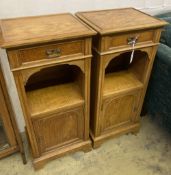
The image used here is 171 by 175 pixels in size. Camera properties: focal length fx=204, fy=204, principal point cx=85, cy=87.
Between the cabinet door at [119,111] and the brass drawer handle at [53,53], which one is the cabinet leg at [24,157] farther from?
the brass drawer handle at [53,53]

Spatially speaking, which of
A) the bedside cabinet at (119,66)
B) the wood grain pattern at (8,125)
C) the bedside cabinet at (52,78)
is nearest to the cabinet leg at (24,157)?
the wood grain pattern at (8,125)

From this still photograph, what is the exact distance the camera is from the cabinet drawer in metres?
0.97

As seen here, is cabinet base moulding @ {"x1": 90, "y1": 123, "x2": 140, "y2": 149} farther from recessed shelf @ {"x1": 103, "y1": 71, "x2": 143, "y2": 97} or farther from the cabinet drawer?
the cabinet drawer

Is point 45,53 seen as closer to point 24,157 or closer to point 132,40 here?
point 132,40

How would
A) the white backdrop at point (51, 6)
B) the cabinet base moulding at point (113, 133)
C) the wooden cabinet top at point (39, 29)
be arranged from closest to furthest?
1. the wooden cabinet top at point (39, 29)
2. the white backdrop at point (51, 6)
3. the cabinet base moulding at point (113, 133)

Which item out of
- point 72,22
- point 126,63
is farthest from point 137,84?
point 72,22

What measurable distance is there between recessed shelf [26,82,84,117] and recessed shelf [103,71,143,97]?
0.21m

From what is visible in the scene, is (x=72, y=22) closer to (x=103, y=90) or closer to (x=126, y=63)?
(x=103, y=90)

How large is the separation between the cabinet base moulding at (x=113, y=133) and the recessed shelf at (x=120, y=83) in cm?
38

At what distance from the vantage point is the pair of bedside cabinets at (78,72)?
101cm

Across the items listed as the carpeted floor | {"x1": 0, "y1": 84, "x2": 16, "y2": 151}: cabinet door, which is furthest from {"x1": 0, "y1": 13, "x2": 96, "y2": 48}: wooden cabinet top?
the carpeted floor

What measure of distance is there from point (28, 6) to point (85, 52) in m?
0.47

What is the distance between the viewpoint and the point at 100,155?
5.09 ft

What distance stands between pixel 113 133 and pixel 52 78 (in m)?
0.64
